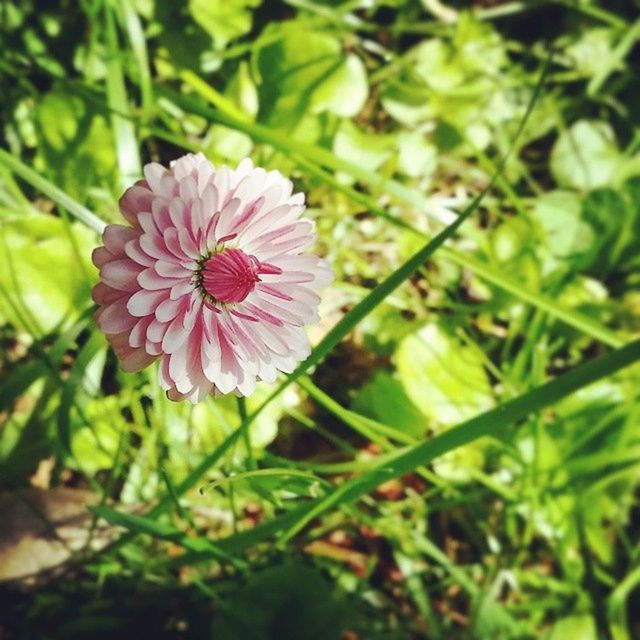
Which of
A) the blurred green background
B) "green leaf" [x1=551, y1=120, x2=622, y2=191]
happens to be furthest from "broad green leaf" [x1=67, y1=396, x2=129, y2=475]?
"green leaf" [x1=551, y1=120, x2=622, y2=191]

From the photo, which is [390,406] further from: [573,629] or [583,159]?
[583,159]

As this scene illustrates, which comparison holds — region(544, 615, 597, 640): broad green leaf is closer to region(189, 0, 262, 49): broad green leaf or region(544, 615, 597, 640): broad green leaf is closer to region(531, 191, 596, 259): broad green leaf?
region(531, 191, 596, 259): broad green leaf

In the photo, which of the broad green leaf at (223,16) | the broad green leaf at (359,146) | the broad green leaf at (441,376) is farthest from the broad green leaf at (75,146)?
the broad green leaf at (441,376)

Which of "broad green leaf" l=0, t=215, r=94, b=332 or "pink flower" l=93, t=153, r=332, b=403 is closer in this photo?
"pink flower" l=93, t=153, r=332, b=403

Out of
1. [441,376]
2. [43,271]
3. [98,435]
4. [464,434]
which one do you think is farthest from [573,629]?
[43,271]

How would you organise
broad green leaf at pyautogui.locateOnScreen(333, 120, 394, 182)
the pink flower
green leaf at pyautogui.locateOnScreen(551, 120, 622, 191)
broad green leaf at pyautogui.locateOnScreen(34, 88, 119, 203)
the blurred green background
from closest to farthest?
the pink flower
the blurred green background
broad green leaf at pyautogui.locateOnScreen(34, 88, 119, 203)
broad green leaf at pyautogui.locateOnScreen(333, 120, 394, 182)
green leaf at pyautogui.locateOnScreen(551, 120, 622, 191)

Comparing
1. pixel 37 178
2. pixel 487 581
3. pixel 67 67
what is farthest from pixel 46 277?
pixel 487 581

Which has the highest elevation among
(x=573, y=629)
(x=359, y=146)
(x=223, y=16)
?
(x=223, y=16)
